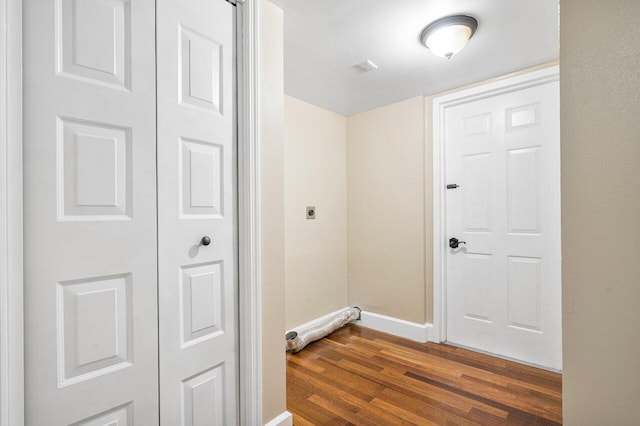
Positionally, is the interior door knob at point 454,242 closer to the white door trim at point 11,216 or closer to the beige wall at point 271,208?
the beige wall at point 271,208

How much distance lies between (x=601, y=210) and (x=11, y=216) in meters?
1.56

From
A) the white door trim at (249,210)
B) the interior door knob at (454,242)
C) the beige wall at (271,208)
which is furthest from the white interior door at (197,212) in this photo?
the interior door knob at (454,242)

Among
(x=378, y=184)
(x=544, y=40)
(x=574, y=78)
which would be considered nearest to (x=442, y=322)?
(x=378, y=184)

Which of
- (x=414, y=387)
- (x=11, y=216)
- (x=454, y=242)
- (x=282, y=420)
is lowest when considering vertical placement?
(x=414, y=387)

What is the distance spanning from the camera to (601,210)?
750mm

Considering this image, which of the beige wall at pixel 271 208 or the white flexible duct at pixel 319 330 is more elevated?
the beige wall at pixel 271 208

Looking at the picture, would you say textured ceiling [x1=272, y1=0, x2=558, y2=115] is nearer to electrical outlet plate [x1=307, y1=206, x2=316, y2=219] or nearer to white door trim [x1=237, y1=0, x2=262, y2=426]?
white door trim [x1=237, y1=0, x2=262, y2=426]

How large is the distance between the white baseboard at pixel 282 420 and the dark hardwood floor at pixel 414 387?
0.45ft

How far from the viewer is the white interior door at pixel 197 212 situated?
3.97ft

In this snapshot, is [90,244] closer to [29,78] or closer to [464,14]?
[29,78]

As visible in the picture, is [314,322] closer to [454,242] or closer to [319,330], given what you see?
[319,330]

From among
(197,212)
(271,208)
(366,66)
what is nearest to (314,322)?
(271,208)

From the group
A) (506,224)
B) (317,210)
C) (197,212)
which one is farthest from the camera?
(317,210)

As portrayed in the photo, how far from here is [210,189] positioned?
1.36 meters
